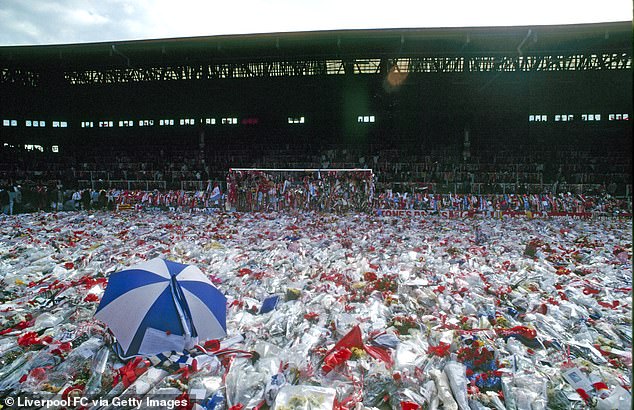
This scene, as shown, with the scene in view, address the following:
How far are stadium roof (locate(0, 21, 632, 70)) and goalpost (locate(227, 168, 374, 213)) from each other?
8659 millimetres

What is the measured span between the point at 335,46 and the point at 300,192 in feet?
35.0

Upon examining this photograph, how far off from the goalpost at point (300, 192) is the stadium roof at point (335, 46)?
8659 mm

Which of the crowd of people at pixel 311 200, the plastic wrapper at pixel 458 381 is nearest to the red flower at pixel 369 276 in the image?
the plastic wrapper at pixel 458 381

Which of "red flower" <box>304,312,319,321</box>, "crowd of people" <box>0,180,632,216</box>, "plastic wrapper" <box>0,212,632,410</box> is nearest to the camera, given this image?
"plastic wrapper" <box>0,212,632,410</box>

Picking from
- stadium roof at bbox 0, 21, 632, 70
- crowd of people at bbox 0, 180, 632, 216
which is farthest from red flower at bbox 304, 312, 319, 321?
stadium roof at bbox 0, 21, 632, 70

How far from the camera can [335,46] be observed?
24.5 m

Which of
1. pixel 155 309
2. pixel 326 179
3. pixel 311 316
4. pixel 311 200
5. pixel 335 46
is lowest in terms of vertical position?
pixel 311 316

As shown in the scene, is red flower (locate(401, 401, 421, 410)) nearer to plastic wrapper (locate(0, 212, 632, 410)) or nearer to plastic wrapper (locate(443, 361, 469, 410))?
plastic wrapper (locate(0, 212, 632, 410))

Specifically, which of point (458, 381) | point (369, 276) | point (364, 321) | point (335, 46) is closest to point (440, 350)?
point (458, 381)

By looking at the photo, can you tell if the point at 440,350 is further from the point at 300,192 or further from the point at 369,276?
the point at 300,192

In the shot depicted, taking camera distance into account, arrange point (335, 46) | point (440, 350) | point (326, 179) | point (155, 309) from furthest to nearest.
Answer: point (335, 46)
point (326, 179)
point (440, 350)
point (155, 309)

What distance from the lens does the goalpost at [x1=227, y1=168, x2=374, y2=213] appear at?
20688 millimetres

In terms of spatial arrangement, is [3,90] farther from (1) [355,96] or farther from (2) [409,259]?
(2) [409,259]

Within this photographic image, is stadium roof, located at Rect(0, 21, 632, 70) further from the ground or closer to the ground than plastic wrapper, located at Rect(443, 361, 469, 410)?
further from the ground
